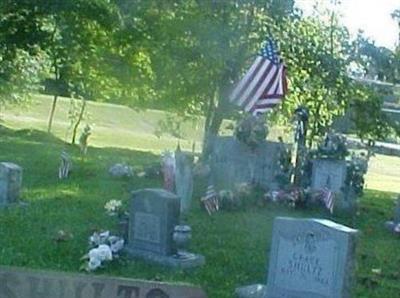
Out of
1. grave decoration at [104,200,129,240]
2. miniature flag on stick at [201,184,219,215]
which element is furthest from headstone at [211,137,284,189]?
grave decoration at [104,200,129,240]

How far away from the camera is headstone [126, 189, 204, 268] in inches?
412

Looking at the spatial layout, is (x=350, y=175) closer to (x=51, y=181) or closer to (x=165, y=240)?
(x=51, y=181)

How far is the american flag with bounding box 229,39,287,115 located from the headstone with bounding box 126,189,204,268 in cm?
794

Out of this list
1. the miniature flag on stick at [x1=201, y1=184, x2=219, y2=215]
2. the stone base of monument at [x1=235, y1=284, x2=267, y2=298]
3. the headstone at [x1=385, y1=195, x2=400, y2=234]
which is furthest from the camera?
the headstone at [x1=385, y1=195, x2=400, y2=234]

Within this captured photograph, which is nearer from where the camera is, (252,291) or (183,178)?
(252,291)

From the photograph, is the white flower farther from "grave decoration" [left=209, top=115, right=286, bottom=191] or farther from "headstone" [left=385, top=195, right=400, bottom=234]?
"grave decoration" [left=209, top=115, right=286, bottom=191]

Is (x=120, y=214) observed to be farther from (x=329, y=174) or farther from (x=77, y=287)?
(x=329, y=174)

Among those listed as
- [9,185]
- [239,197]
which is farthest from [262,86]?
[9,185]

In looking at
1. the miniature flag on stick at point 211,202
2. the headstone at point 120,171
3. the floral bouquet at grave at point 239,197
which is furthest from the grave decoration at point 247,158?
the miniature flag on stick at point 211,202

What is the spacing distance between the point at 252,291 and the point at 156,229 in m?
1.76

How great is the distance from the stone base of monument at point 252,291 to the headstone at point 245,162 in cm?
856

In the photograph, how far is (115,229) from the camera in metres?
11.8

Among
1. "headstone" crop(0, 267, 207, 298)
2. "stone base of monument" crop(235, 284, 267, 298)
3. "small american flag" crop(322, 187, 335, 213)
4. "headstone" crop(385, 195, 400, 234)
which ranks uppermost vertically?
"headstone" crop(0, 267, 207, 298)

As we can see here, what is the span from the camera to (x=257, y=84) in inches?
727
